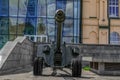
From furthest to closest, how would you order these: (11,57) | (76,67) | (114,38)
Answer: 1. (114,38)
2. (11,57)
3. (76,67)

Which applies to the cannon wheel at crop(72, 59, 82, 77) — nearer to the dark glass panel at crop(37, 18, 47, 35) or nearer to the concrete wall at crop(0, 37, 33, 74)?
→ the concrete wall at crop(0, 37, 33, 74)

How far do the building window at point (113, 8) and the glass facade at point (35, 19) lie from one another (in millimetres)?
4454

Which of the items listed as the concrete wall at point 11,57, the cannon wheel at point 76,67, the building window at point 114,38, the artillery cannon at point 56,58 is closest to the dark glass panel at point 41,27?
the building window at point 114,38

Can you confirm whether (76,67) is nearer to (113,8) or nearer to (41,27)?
(41,27)

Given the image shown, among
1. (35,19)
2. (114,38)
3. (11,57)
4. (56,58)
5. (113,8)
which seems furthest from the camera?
(113,8)

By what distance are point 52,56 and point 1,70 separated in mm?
2629

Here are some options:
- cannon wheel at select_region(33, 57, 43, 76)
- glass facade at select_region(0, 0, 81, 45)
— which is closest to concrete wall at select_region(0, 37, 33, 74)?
cannon wheel at select_region(33, 57, 43, 76)

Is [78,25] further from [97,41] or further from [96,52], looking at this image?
[96,52]

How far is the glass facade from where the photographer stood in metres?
42.8

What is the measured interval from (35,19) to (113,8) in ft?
32.9

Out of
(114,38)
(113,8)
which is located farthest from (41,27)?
(113,8)

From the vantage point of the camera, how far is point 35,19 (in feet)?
141

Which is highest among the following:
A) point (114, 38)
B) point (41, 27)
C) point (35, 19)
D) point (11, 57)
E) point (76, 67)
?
point (35, 19)

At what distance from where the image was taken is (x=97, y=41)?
44.6 metres
